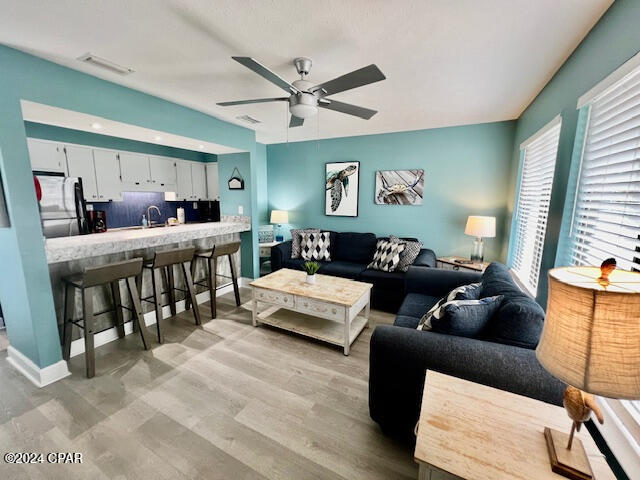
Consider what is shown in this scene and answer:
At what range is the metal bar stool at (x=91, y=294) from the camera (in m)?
2.02

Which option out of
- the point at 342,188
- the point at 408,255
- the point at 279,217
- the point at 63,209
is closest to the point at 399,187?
the point at 342,188

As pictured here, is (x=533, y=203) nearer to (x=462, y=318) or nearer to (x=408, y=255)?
(x=408, y=255)

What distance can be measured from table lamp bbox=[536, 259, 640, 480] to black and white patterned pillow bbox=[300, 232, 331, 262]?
336cm

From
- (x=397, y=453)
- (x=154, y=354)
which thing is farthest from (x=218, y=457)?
(x=154, y=354)

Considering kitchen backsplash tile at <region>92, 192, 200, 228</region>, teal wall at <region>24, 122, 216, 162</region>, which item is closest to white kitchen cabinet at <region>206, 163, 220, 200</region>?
teal wall at <region>24, 122, 216, 162</region>

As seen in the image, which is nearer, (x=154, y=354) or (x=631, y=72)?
(x=631, y=72)

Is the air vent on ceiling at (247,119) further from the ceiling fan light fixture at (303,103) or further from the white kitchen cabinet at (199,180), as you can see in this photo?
the white kitchen cabinet at (199,180)

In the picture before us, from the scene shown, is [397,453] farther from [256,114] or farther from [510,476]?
[256,114]

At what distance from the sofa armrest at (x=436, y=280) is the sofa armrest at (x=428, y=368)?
4.57 feet

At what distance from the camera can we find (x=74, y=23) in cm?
151

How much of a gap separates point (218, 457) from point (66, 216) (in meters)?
3.30

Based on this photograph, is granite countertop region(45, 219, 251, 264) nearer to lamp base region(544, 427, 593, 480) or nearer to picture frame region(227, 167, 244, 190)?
picture frame region(227, 167, 244, 190)

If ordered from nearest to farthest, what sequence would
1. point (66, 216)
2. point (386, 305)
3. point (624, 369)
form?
1. point (624, 369)
2. point (66, 216)
3. point (386, 305)

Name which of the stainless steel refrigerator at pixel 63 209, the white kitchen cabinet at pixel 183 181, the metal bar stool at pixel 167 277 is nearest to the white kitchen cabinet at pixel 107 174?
the stainless steel refrigerator at pixel 63 209
